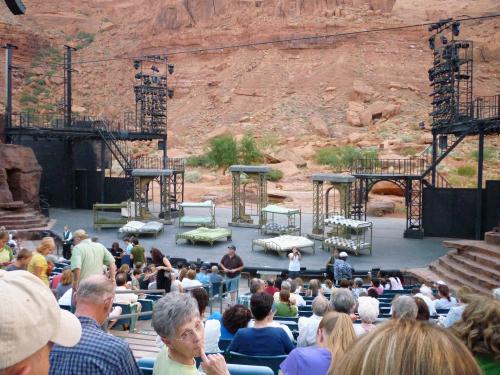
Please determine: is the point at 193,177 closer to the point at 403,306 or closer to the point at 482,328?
the point at 403,306

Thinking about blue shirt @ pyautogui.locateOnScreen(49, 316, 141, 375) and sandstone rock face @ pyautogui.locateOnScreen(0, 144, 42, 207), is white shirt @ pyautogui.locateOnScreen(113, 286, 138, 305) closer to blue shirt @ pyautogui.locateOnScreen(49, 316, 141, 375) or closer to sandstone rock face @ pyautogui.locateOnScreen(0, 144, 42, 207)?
blue shirt @ pyautogui.locateOnScreen(49, 316, 141, 375)

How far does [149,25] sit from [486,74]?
49764mm

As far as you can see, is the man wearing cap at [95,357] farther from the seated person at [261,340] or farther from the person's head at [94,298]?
the seated person at [261,340]

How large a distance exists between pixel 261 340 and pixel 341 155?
42.5 metres

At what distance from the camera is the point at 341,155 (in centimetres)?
4681

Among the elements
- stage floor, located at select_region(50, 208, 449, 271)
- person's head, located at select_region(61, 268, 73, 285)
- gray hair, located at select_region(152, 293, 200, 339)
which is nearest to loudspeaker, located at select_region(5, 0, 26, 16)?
person's head, located at select_region(61, 268, 73, 285)

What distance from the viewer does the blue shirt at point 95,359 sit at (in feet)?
9.55

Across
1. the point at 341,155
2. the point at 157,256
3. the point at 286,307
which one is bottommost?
the point at 157,256

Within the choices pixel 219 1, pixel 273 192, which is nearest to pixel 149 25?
pixel 219 1

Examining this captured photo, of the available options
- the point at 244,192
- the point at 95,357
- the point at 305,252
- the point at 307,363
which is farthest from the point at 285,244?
the point at 95,357

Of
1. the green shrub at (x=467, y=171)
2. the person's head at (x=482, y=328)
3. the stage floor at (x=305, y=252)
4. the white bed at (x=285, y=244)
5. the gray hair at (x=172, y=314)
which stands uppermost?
the green shrub at (x=467, y=171)

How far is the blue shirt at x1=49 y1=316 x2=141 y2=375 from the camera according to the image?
291 centimetres

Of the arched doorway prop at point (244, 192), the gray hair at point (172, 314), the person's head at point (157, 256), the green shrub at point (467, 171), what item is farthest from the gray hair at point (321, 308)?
the green shrub at point (467, 171)

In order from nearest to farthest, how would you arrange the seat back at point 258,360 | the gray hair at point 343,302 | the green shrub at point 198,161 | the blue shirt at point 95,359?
the blue shirt at point 95,359 → the seat back at point 258,360 → the gray hair at point 343,302 → the green shrub at point 198,161
